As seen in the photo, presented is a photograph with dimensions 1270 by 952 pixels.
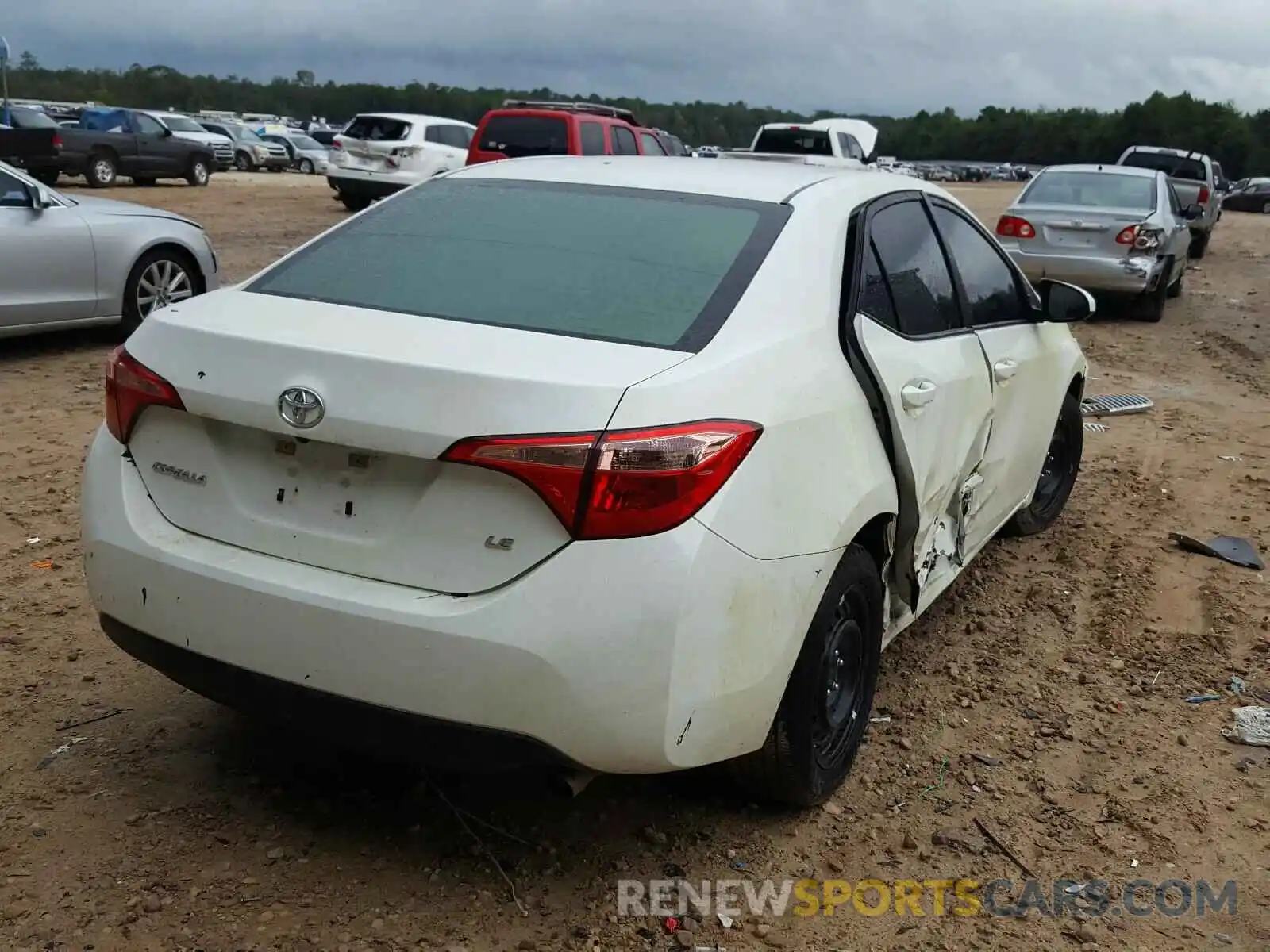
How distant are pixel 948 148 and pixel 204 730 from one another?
130 m

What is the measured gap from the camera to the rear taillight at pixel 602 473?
2.42 m

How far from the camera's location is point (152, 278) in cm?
879

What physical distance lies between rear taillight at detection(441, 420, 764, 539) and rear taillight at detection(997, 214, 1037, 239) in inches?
438

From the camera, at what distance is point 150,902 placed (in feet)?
8.93

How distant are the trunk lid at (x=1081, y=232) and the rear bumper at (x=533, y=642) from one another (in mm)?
10707

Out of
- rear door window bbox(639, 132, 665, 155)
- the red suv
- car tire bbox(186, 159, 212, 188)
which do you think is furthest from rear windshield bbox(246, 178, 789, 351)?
car tire bbox(186, 159, 212, 188)

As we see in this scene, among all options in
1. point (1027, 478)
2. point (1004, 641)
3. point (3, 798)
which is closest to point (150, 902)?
point (3, 798)

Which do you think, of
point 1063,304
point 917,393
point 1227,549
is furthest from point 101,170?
point 917,393

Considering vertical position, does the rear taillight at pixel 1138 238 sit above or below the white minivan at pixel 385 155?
above

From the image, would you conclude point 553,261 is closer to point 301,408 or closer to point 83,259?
point 301,408

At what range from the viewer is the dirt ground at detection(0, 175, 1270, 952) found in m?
2.77

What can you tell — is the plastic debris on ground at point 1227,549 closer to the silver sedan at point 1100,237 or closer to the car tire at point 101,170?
the silver sedan at point 1100,237

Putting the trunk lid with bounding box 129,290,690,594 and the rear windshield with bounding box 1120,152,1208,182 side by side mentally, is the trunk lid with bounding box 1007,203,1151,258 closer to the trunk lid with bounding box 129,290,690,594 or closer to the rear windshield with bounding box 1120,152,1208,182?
the rear windshield with bounding box 1120,152,1208,182

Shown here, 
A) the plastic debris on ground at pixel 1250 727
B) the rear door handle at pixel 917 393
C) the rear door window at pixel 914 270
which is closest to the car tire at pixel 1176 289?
the plastic debris on ground at pixel 1250 727
